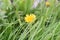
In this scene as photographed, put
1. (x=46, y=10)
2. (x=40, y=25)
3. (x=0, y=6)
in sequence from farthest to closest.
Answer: (x=0, y=6) < (x=46, y=10) < (x=40, y=25)

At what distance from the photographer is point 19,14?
1870mm

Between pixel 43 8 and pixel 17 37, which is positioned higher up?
pixel 43 8

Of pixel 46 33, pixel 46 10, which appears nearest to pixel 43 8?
pixel 46 10

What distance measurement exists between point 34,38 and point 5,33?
24 centimetres

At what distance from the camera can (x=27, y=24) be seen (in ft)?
5.61

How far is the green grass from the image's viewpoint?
1565mm

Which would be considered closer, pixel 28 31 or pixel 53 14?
pixel 28 31

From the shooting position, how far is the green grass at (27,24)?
61.6 inches

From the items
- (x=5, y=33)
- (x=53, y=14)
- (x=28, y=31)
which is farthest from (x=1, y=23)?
(x=53, y=14)

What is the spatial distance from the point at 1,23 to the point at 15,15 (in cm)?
15

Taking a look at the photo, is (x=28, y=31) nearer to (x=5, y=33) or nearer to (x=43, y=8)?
(x=5, y=33)

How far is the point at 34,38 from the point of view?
158cm

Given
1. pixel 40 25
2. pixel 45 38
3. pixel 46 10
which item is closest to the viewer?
pixel 45 38

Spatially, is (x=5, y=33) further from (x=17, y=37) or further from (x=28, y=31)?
(x=28, y=31)
